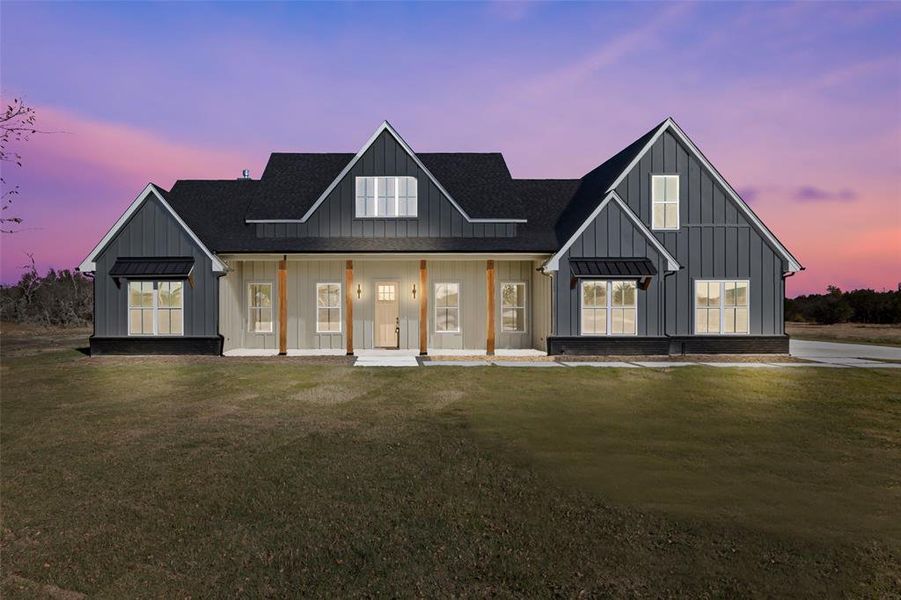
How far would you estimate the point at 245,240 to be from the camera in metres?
20.1

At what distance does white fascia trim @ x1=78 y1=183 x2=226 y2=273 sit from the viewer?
18.6 meters

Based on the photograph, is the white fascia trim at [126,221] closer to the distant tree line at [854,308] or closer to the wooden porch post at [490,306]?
the wooden porch post at [490,306]

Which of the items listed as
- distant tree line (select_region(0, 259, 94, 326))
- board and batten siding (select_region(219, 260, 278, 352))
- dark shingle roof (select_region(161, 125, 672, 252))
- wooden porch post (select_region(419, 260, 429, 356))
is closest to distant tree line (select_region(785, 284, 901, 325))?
dark shingle roof (select_region(161, 125, 672, 252))

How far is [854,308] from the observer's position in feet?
131

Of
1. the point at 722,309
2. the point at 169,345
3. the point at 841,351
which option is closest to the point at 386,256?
the point at 169,345

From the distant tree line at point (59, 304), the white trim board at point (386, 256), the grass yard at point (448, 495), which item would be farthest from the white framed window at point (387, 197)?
the distant tree line at point (59, 304)

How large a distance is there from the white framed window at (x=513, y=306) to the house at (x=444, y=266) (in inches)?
2.3

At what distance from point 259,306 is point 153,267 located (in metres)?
4.03

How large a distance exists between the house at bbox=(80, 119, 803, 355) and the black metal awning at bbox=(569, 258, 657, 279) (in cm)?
6

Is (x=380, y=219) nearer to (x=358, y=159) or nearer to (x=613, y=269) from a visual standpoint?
(x=358, y=159)

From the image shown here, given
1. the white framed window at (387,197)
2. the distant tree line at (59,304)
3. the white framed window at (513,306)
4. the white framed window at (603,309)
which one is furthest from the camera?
the distant tree line at (59,304)

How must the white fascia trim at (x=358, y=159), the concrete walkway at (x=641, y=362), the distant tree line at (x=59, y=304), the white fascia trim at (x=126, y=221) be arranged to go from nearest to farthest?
the concrete walkway at (x=641, y=362) → the white fascia trim at (x=126, y=221) → the white fascia trim at (x=358, y=159) → the distant tree line at (x=59, y=304)

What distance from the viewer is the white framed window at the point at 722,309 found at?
770 inches

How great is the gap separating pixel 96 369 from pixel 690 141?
70.7 ft
